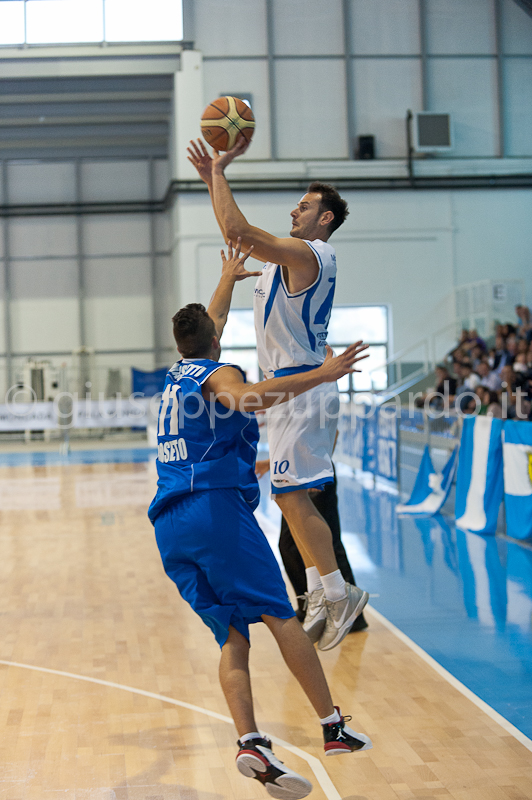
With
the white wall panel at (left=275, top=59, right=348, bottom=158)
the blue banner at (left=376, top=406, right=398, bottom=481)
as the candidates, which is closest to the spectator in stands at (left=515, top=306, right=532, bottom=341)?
the blue banner at (left=376, top=406, right=398, bottom=481)

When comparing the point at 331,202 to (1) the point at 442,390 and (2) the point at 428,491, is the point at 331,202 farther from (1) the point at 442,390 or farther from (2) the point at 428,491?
(1) the point at 442,390

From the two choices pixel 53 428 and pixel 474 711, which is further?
pixel 53 428

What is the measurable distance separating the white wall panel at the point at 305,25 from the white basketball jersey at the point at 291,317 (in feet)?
57.2

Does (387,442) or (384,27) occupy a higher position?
(384,27)

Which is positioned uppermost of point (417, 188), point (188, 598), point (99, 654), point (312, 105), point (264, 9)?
point (264, 9)

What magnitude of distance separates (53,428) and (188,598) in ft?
58.7

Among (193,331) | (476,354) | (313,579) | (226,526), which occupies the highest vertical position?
(476,354)

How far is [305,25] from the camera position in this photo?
1927 cm

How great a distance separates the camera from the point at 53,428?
1994cm

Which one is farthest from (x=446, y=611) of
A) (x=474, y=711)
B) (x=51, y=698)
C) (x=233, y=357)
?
(x=233, y=357)

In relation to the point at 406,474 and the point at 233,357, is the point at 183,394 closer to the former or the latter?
the point at 406,474

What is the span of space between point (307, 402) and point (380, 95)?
→ 57.7ft

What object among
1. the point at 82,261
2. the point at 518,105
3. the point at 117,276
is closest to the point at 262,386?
the point at 518,105

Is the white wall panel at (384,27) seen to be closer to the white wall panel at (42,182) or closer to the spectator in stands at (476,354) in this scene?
the spectator in stands at (476,354)
